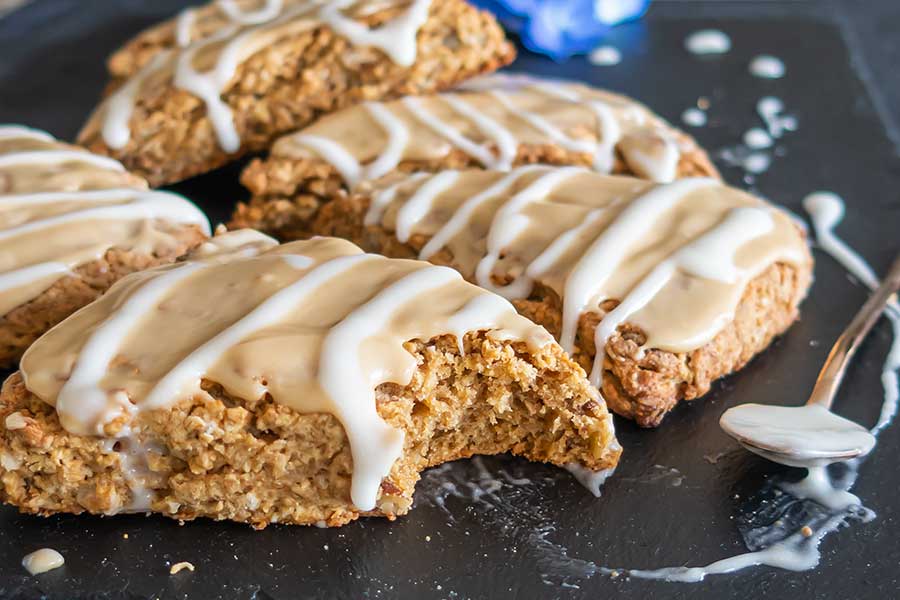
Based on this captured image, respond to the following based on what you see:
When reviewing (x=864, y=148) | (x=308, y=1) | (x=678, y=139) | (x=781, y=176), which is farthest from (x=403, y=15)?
(x=864, y=148)

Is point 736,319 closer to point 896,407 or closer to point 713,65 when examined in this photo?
point 896,407

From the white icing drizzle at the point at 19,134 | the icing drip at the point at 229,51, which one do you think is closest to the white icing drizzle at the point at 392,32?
the icing drip at the point at 229,51

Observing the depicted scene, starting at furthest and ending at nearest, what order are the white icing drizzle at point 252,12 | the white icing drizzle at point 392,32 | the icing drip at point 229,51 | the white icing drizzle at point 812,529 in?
1. the white icing drizzle at point 252,12
2. the white icing drizzle at point 392,32
3. the icing drip at point 229,51
4. the white icing drizzle at point 812,529

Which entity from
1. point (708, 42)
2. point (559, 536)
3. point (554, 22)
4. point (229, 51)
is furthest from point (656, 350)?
point (708, 42)

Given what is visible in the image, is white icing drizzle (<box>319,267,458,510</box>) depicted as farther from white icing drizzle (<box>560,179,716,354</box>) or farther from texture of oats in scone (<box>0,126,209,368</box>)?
texture of oats in scone (<box>0,126,209,368</box>)

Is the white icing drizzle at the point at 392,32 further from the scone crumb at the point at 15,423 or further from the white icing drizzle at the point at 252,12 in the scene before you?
the scone crumb at the point at 15,423

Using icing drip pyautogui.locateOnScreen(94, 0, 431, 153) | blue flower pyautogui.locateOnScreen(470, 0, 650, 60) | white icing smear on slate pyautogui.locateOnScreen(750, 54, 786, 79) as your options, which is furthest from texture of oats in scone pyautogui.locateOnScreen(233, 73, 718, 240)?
white icing smear on slate pyautogui.locateOnScreen(750, 54, 786, 79)
